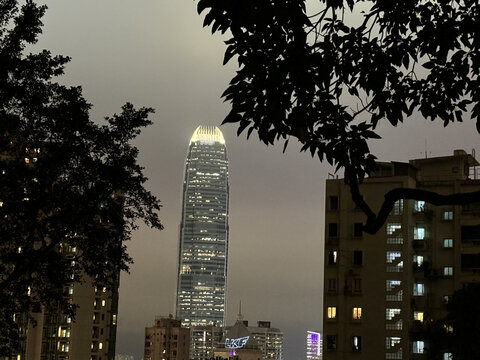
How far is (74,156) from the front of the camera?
22281 millimetres

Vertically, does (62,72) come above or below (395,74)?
above

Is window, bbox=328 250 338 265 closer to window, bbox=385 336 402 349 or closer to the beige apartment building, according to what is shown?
the beige apartment building

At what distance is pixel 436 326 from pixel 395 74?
169 ft

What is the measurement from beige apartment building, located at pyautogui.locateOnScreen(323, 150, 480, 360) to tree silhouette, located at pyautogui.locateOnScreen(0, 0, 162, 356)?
47.5m

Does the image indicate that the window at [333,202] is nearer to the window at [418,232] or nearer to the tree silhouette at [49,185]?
the window at [418,232]

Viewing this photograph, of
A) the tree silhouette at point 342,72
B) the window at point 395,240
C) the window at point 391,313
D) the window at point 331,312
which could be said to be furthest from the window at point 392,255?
the tree silhouette at point 342,72

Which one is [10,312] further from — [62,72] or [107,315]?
[107,315]

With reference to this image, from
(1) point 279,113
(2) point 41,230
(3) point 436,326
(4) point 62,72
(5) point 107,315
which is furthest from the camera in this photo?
(5) point 107,315

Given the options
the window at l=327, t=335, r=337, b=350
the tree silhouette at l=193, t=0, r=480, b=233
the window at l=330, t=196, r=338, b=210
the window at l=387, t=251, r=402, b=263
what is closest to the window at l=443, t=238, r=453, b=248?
the window at l=387, t=251, r=402, b=263

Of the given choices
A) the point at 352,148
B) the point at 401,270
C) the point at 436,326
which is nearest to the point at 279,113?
the point at 352,148

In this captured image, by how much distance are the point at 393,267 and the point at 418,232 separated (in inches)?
166

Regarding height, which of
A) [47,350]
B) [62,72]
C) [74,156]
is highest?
[62,72]

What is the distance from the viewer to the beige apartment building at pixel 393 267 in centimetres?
6806

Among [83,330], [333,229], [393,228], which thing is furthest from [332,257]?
[83,330]
